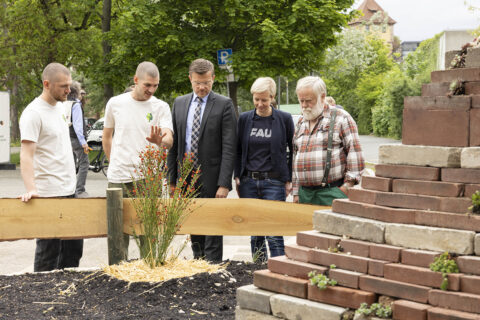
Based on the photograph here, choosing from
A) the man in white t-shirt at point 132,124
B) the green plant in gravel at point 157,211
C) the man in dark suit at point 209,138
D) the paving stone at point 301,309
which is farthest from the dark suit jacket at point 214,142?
the paving stone at point 301,309

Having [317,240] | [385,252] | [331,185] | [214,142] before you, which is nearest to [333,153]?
[331,185]

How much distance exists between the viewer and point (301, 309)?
11.4 ft

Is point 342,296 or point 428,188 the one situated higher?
point 428,188

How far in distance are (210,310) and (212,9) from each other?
1835cm

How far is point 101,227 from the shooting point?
503cm

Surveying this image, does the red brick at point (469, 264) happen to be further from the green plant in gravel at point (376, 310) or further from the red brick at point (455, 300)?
the green plant in gravel at point (376, 310)

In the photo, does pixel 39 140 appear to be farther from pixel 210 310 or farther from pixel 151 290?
pixel 210 310

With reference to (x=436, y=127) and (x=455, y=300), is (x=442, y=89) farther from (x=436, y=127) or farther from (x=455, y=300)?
(x=455, y=300)

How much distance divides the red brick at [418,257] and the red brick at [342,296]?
0.24 metres

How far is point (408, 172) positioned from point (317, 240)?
63cm

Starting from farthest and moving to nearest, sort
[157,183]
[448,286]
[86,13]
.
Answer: [86,13] → [157,183] → [448,286]

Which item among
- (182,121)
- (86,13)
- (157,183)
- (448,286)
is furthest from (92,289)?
(86,13)

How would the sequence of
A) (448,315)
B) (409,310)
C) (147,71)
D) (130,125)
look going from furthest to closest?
(130,125) → (147,71) → (409,310) → (448,315)

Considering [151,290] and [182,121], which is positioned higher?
[182,121]
